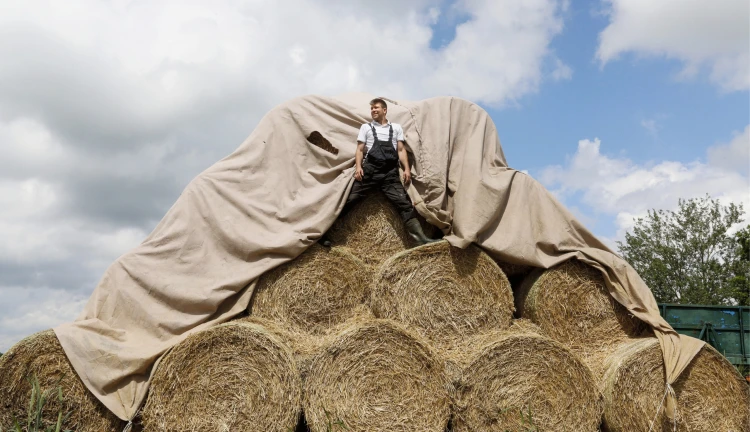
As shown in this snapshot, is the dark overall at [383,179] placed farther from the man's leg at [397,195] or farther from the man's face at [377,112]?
the man's face at [377,112]

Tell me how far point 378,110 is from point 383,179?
62 centimetres

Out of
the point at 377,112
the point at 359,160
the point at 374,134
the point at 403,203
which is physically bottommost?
the point at 403,203

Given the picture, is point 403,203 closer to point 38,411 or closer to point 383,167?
point 383,167

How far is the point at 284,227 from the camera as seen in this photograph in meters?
5.33

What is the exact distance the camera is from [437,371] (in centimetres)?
457

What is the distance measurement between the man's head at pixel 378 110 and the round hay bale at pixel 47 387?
124 inches

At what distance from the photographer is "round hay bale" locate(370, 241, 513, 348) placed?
4.96 meters

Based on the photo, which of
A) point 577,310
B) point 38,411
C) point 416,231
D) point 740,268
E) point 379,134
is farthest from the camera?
point 740,268

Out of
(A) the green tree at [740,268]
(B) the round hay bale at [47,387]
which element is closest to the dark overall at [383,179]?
(B) the round hay bale at [47,387]

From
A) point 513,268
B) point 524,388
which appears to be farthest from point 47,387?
point 513,268

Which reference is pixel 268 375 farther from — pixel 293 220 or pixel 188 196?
pixel 188 196

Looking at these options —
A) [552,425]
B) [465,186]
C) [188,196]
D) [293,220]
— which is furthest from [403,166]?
[552,425]

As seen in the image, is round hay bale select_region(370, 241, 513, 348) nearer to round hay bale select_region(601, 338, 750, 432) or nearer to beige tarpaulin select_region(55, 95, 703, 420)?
beige tarpaulin select_region(55, 95, 703, 420)

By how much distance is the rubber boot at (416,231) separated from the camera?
543 centimetres
